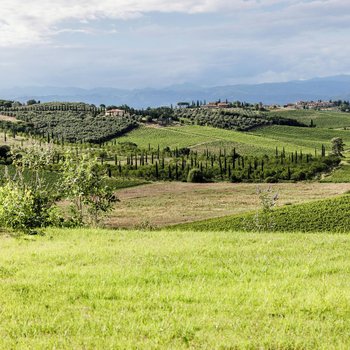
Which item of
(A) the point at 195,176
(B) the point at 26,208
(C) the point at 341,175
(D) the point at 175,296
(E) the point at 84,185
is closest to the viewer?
(D) the point at 175,296

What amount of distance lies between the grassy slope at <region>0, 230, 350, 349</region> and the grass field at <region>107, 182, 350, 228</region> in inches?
2437

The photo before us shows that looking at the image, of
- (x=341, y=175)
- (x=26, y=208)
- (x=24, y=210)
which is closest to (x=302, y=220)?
(x=26, y=208)

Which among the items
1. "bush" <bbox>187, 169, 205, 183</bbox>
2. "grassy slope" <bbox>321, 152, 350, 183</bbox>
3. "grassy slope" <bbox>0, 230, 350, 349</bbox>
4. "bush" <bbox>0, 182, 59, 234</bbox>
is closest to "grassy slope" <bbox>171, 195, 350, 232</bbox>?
"bush" <bbox>0, 182, 59, 234</bbox>

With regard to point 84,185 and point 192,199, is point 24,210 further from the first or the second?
point 192,199

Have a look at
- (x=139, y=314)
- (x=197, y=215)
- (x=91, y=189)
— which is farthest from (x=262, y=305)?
(x=197, y=215)

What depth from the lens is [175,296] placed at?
1243cm

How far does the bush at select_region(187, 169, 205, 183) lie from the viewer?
144 m

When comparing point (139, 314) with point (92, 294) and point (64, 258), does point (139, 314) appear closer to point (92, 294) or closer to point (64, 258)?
point (92, 294)

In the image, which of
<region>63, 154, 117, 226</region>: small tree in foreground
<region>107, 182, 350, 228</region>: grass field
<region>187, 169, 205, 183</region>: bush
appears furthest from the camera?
<region>187, 169, 205, 183</region>: bush

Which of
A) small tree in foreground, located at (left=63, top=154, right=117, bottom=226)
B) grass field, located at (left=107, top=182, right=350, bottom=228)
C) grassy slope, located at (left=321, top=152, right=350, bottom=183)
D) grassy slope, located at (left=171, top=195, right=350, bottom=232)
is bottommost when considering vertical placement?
grass field, located at (left=107, top=182, right=350, bottom=228)

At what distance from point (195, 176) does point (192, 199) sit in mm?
31950

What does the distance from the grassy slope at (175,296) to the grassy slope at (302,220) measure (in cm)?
4640

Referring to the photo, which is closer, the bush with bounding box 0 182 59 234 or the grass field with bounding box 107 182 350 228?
the bush with bounding box 0 182 59 234

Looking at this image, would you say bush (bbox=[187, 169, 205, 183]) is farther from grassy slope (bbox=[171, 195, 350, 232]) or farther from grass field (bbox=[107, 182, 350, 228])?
grassy slope (bbox=[171, 195, 350, 232])
